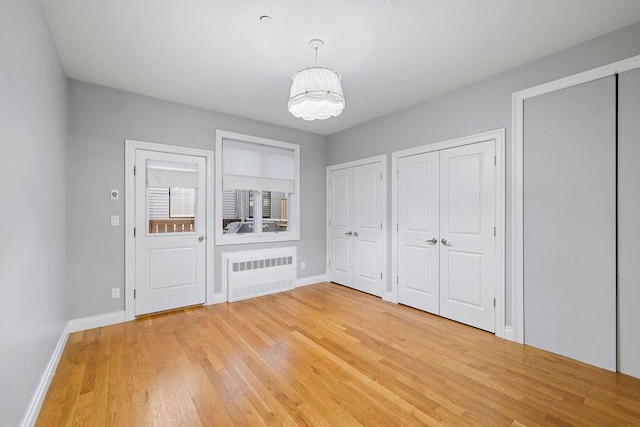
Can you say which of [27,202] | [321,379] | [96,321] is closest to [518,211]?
[321,379]

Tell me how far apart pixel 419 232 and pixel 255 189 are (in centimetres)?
256

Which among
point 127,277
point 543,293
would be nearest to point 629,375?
point 543,293

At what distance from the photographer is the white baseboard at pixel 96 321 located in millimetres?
3113

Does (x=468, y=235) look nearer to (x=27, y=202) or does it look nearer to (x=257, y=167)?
(x=257, y=167)

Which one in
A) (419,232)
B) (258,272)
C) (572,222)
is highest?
(572,222)

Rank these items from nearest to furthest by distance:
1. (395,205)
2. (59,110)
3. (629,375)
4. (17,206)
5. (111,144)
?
(17,206)
(629,375)
(59,110)
(111,144)
(395,205)

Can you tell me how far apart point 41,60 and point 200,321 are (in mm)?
2839

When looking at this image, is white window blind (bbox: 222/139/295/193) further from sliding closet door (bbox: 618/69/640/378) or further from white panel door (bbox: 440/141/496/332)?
sliding closet door (bbox: 618/69/640/378)

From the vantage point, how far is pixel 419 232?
381 centimetres

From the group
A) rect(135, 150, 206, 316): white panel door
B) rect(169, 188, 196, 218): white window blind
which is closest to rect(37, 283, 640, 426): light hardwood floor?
rect(135, 150, 206, 316): white panel door

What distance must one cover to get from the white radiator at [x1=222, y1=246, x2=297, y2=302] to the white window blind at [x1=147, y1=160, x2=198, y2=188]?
117 centimetres

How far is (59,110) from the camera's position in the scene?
2.69 m

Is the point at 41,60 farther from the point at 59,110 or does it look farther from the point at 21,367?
the point at 21,367

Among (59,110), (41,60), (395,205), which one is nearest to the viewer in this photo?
(41,60)
